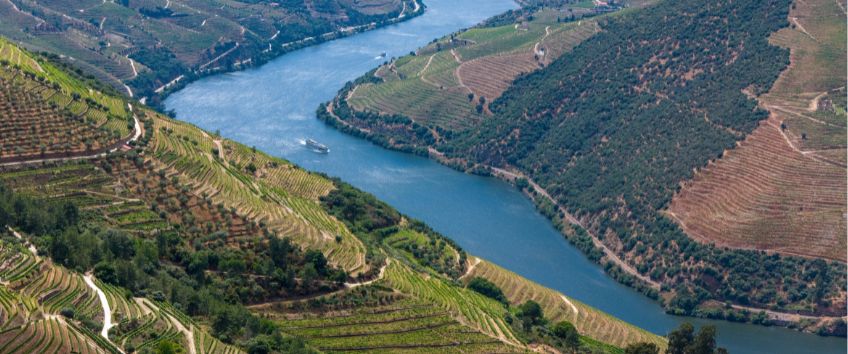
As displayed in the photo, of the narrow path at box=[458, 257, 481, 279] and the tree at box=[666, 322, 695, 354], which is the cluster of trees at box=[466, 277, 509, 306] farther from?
the tree at box=[666, 322, 695, 354]

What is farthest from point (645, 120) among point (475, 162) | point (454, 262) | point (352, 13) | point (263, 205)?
point (352, 13)

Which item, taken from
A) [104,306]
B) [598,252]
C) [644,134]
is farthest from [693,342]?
[644,134]

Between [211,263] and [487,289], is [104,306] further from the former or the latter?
[487,289]

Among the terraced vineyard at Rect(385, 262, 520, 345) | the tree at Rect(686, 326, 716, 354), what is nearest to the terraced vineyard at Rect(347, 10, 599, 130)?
the terraced vineyard at Rect(385, 262, 520, 345)

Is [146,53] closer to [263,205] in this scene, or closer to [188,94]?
[188,94]

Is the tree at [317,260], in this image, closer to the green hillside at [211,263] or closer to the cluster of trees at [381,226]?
the green hillside at [211,263]
